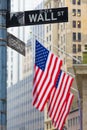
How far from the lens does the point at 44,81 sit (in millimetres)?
28391

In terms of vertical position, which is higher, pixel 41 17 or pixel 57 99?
pixel 41 17

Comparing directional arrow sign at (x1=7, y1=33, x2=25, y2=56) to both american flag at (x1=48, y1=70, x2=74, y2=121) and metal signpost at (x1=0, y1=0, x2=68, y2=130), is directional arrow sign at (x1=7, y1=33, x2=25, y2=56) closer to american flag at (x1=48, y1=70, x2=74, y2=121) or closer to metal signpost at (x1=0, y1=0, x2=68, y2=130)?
metal signpost at (x1=0, y1=0, x2=68, y2=130)

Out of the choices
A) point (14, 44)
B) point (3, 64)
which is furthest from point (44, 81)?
point (3, 64)

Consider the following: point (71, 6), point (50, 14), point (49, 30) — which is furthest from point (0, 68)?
point (49, 30)

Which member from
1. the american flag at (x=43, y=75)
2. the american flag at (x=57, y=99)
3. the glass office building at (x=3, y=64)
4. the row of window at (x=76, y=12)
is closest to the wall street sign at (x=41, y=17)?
the glass office building at (x=3, y=64)

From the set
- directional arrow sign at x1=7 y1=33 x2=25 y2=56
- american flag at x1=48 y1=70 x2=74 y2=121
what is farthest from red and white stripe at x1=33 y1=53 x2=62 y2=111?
directional arrow sign at x1=7 y1=33 x2=25 y2=56

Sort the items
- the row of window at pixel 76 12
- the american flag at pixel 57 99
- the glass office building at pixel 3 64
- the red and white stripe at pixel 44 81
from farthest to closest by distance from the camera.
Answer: the row of window at pixel 76 12 < the american flag at pixel 57 99 < the red and white stripe at pixel 44 81 < the glass office building at pixel 3 64

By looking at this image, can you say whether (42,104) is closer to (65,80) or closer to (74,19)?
(65,80)

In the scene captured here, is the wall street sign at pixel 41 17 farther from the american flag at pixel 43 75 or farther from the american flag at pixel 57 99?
the american flag at pixel 57 99

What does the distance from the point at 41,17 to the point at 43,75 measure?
36.4 ft

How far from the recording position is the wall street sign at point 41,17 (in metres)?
17.6

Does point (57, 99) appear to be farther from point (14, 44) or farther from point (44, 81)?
point (14, 44)

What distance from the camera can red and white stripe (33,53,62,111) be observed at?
90.0 ft

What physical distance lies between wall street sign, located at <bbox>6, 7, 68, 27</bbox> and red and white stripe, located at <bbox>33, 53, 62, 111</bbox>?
8.92 metres
